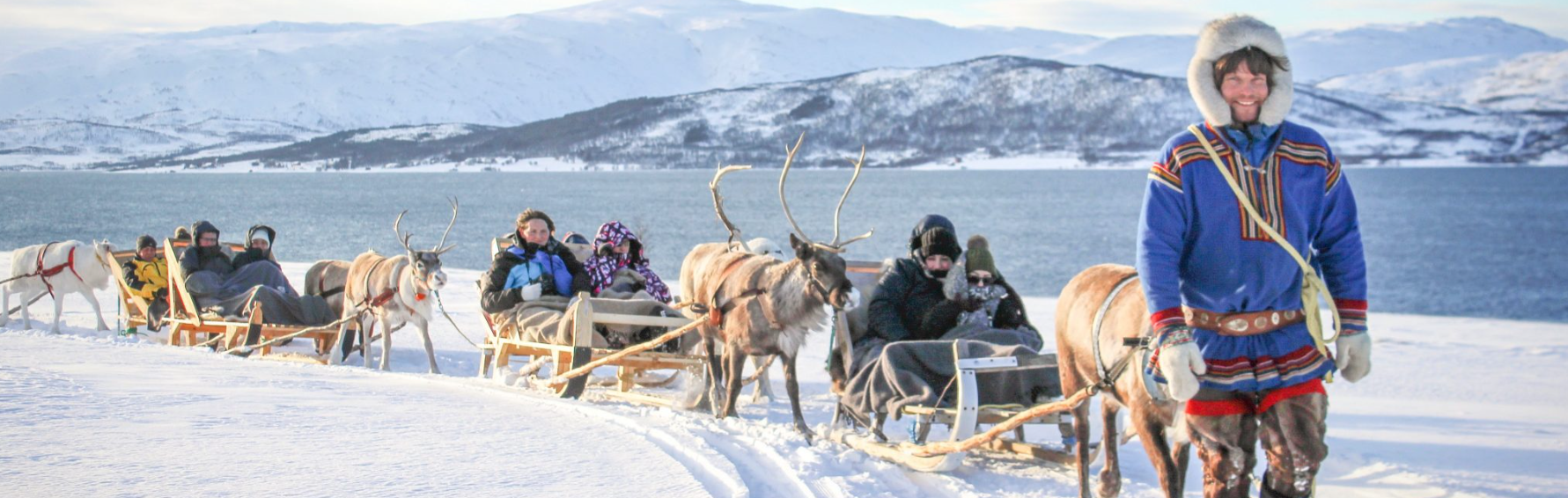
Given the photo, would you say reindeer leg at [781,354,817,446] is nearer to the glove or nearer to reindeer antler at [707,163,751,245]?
reindeer antler at [707,163,751,245]

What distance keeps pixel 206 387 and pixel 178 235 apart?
9.57 meters

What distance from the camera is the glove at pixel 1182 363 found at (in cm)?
427

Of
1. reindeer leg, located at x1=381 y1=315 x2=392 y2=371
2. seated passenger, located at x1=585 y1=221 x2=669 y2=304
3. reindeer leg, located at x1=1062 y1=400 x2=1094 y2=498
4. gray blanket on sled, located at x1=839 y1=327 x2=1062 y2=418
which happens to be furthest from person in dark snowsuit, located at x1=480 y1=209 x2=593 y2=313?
reindeer leg, located at x1=1062 y1=400 x2=1094 y2=498

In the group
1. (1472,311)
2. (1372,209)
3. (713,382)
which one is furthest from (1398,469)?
(1372,209)

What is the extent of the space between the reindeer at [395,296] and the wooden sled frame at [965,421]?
642 cm

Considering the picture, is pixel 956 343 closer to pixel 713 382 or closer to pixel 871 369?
pixel 871 369

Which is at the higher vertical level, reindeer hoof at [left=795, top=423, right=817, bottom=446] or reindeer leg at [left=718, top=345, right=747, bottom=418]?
reindeer leg at [left=718, top=345, right=747, bottom=418]

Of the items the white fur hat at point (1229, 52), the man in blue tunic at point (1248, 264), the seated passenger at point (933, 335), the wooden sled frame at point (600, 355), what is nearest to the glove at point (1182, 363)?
the man in blue tunic at point (1248, 264)

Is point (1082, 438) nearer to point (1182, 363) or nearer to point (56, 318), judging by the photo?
point (1182, 363)

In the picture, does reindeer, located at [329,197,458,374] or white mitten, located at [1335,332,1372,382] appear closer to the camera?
white mitten, located at [1335,332,1372,382]

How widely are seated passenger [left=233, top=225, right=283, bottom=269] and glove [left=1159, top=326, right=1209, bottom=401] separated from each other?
13.4 meters

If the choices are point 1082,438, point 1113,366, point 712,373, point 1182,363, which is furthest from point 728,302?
point 1182,363

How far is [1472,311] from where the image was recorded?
44.6 meters

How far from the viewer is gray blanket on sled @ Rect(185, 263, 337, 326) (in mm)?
14391
